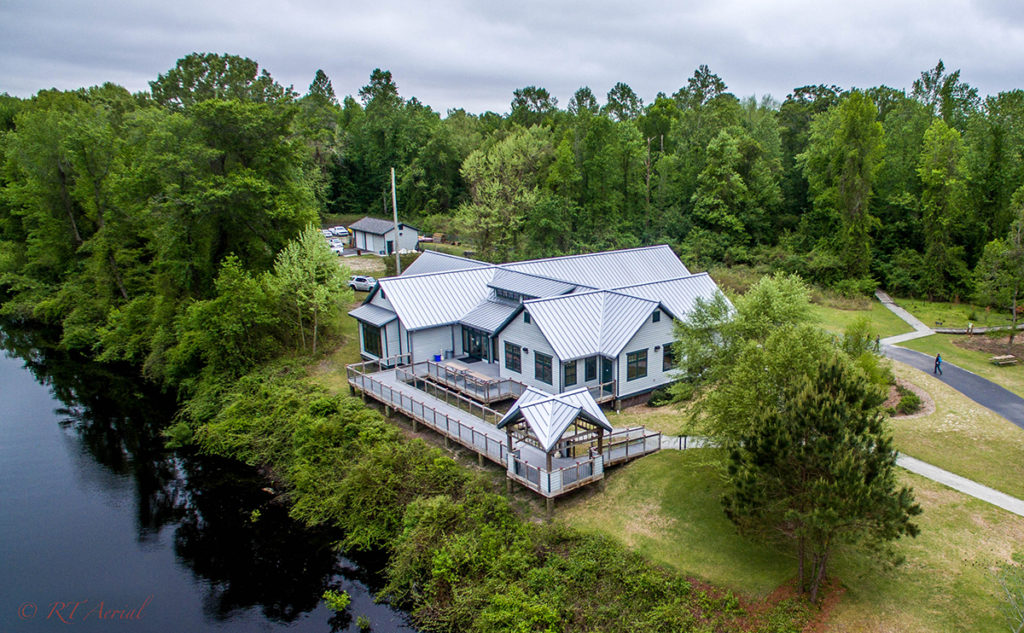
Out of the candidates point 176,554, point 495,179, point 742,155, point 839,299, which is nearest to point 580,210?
point 495,179

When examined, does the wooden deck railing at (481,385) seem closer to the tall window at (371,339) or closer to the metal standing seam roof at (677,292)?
the tall window at (371,339)

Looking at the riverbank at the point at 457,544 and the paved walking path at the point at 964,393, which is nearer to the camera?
the riverbank at the point at 457,544

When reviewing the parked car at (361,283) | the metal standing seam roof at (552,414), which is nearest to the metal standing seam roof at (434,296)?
the metal standing seam roof at (552,414)

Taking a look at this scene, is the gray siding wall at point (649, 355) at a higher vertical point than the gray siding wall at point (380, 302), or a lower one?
lower

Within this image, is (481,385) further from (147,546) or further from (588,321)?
(147,546)

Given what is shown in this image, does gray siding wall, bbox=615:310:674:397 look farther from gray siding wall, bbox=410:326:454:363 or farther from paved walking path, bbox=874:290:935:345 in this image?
paved walking path, bbox=874:290:935:345

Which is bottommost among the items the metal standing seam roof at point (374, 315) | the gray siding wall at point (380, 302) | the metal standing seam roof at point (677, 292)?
the metal standing seam roof at point (374, 315)

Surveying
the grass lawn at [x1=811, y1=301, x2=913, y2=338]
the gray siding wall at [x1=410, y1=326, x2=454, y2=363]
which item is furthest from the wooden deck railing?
the grass lawn at [x1=811, y1=301, x2=913, y2=338]

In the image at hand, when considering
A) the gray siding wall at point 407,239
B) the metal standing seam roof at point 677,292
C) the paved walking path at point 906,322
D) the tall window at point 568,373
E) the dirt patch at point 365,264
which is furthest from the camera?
the gray siding wall at point 407,239

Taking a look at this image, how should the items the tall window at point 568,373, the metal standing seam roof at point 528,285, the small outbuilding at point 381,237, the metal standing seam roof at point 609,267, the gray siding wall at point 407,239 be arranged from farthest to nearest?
1. the gray siding wall at point 407,239
2. the small outbuilding at point 381,237
3. the metal standing seam roof at point 609,267
4. the metal standing seam roof at point 528,285
5. the tall window at point 568,373
